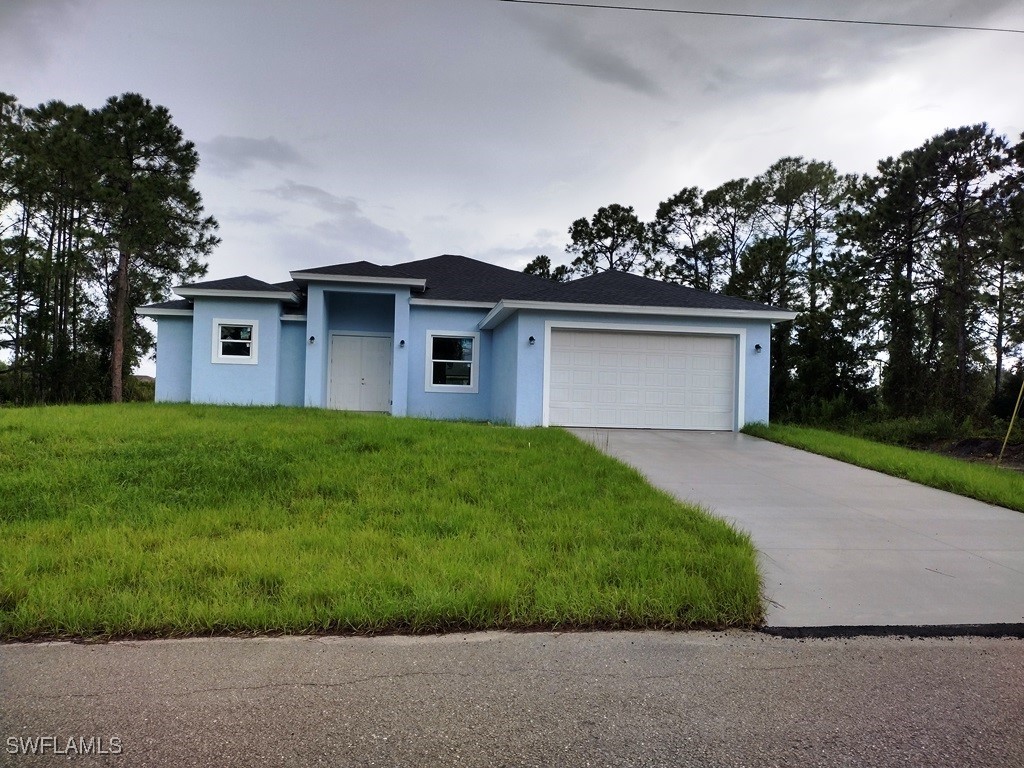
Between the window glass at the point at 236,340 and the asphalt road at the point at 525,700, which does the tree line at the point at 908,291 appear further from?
the window glass at the point at 236,340

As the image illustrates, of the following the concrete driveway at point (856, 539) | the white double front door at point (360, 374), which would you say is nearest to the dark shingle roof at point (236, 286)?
the white double front door at point (360, 374)

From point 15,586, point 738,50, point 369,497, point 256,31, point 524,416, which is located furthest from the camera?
point 524,416

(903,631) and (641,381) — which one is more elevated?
(641,381)

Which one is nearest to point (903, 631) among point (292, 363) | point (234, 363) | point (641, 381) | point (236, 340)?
point (641, 381)

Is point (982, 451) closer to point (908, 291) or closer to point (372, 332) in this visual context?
point (908, 291)

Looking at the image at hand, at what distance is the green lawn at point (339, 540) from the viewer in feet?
11.2

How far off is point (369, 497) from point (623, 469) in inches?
124

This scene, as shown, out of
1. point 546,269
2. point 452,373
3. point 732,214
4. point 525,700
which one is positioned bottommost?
point 525,700

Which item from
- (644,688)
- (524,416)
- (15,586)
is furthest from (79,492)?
(524,416)

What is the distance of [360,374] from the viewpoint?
1560 cm

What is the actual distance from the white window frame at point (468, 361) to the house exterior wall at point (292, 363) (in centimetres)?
317

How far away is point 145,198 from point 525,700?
20.5m

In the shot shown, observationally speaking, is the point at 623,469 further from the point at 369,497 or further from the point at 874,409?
the point at 874,409

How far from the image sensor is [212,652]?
9.88 feet
